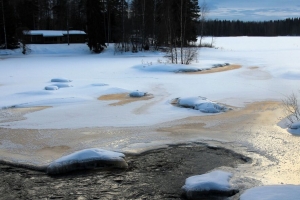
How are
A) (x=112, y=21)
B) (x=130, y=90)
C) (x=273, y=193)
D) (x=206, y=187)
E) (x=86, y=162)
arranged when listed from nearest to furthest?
1. (x=273, y=193)
2. (x=206, y=187)
3. (x=86, y=162)
4. (x=130, y=90)
5. (x=112, y=21)

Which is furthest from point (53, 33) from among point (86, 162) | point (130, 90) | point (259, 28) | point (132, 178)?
point (259, 28)

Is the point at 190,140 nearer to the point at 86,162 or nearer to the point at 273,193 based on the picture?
the point at 86,162

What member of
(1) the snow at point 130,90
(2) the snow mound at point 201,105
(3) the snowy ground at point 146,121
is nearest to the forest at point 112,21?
(1) the snow at point 130,90

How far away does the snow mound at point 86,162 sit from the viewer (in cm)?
698

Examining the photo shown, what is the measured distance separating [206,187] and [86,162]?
2511 millimetres

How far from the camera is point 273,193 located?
5344 millimetres

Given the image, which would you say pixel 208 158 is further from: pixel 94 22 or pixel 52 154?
pixel 94 22

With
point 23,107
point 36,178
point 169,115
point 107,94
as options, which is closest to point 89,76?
point 107,94

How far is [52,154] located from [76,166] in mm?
1199

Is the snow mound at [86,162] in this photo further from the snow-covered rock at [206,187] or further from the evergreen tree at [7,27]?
the evergreen tree at [7,27]

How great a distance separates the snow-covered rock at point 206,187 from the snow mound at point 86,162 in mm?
1653

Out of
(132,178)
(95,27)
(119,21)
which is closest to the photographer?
(132,178)

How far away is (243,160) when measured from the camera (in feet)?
24.7

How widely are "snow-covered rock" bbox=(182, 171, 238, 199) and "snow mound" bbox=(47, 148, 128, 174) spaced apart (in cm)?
165
